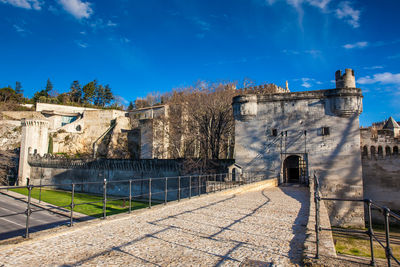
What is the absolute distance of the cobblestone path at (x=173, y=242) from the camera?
380 centimetres

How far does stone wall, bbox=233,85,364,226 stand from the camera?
Answer: 18281 mm

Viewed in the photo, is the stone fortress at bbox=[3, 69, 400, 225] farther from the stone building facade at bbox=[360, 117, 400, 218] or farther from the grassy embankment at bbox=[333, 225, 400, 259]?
the grassy embankment at bbox=[333, 225, 400, 259]

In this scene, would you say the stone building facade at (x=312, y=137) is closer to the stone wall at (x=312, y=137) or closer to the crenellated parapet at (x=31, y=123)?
the stone wall at (x=312, y=137)

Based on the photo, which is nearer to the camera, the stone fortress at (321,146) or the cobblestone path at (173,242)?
the cobblestone path at (173,242)

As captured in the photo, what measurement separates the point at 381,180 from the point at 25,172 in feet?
144

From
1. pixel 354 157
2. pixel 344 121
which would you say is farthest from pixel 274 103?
pixel 354 157

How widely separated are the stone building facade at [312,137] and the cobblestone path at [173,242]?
1322cm

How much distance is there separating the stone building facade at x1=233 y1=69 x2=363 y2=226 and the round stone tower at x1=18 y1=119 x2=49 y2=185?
105 feet

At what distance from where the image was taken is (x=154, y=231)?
17.5ft

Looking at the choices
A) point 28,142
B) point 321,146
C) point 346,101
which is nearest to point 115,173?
point 28,142

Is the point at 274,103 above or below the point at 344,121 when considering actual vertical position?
above

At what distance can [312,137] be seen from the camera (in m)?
19.3

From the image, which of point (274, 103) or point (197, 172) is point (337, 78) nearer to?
point (274, 103)

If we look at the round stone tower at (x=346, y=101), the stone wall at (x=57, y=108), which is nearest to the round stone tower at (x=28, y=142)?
the stone wall at (x=57, y=108)
